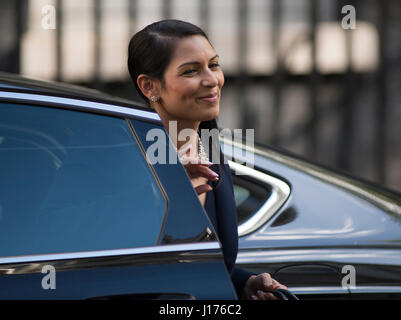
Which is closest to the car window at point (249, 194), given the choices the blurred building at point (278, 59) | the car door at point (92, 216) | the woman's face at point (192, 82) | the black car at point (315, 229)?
the black car at point (315, 229)

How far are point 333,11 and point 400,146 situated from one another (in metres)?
1.21

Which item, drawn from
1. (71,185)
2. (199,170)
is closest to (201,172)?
(199,170)

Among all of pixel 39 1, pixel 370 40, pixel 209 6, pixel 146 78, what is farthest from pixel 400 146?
pixel 146 78

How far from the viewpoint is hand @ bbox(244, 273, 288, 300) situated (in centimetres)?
197

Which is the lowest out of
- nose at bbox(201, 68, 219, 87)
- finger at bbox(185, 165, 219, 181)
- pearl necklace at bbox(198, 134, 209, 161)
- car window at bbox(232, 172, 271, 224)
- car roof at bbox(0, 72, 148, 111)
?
car window at bbox(232, 172, 271, 224)

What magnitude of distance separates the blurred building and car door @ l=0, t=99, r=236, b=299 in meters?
4.38

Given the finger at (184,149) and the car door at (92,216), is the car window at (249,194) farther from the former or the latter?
the car door at (92,216)

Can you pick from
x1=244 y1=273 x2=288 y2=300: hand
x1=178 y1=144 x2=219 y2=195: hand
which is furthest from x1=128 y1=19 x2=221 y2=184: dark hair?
x1=244 y1=273 x2=288 y2=300: hand

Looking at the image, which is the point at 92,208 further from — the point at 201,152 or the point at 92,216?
the point at 201,152

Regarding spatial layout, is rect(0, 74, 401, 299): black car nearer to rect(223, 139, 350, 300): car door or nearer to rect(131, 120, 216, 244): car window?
rect(131, 120, 216, 244): car window

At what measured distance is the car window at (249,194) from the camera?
8.65 feet

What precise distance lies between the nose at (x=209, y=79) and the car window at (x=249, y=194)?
2.62 ft

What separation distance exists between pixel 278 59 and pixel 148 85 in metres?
4.35
